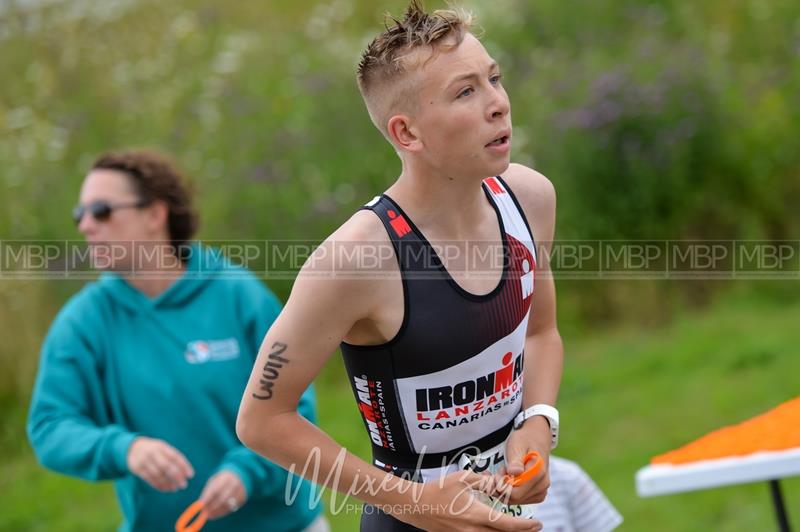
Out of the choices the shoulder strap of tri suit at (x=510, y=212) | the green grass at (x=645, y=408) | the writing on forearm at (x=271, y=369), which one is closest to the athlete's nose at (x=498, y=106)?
the shoulder strap of tri suit at (x=510, y=212)

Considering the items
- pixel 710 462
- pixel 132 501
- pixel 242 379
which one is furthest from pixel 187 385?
pixel 710 462

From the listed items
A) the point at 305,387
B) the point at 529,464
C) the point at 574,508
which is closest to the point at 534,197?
the point at 529,464

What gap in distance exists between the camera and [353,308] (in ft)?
7.27

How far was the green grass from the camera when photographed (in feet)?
16.7

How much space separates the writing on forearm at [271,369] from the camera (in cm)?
224

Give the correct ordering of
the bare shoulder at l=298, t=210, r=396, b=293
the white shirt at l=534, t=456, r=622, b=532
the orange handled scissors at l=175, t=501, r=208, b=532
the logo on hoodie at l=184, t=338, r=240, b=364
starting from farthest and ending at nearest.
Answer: the logo on hoodie at l=184, t=338, r=240, b=364 < the white shirt at l=534, t=456, r=622, b=532 < the orange handled scissors at l=175, t=501, r=208, b=532 < the bare shoulder at l=298, t=210, r=396, b=293

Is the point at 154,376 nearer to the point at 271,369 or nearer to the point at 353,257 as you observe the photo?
the point at 271,369

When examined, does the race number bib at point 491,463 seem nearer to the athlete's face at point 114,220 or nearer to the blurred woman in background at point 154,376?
the blurred woman in background at point 154,376

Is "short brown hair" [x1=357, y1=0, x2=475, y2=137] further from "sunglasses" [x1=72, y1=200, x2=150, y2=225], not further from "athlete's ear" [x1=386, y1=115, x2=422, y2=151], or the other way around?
"sunglasses" [x1=72, y1=200, x2=150, y2=225]

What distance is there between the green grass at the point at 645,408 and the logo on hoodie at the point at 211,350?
7.11ft

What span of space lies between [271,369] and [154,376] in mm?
1473

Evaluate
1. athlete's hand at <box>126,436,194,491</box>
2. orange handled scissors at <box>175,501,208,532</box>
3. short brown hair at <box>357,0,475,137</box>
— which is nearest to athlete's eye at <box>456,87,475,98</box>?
short brown hair at <box>357,0,475,137</box>

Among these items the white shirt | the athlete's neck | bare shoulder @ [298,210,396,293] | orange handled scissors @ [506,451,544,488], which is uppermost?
the athlete's neck

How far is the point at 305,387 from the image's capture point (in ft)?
7.50
